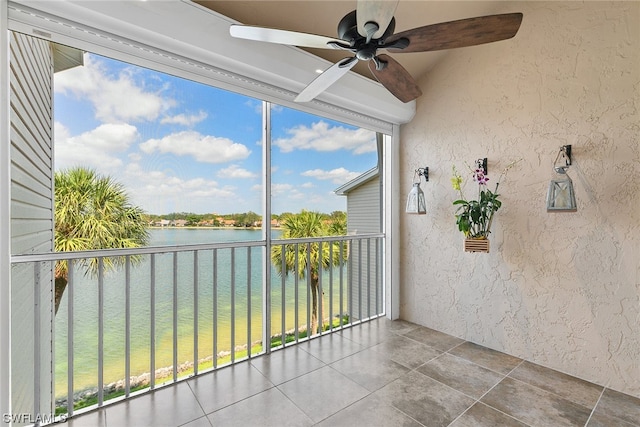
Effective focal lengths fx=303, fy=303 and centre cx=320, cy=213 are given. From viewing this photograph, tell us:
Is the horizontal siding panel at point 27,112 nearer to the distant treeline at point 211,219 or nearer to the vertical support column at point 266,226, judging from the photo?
the distant treeline at point 211,219

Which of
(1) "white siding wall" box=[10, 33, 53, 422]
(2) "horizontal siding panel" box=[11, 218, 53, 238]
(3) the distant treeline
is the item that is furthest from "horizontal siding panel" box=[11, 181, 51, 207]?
(3) the distant treeline

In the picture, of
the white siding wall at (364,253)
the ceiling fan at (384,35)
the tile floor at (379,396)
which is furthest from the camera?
the white siding wall at (364,253)

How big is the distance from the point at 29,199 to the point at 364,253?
2.99 metres

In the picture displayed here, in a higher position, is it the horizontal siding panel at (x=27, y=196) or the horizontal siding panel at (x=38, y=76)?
the horizontal siding panel at (x=38, y=76)

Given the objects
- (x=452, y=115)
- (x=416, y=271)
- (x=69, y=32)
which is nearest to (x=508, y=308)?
(x=416, y=271)

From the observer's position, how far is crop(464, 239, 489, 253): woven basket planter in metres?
2.59

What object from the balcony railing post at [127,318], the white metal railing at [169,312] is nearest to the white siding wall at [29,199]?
the white metal railing at [169,312]

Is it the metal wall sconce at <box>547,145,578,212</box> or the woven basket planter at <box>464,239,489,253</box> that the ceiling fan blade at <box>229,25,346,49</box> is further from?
the woven basket planter at <box>464,239,489,253</box>

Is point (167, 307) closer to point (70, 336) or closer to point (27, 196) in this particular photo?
point (70, 336)

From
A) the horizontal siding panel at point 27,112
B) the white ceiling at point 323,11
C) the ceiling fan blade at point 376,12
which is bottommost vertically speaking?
the horizontal siding panel at point 27,112

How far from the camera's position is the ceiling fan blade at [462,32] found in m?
1.42

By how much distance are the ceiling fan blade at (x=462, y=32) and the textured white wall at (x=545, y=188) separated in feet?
4.14

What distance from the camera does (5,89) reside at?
62.1 inches

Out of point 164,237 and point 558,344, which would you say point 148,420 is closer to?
point 164,237
